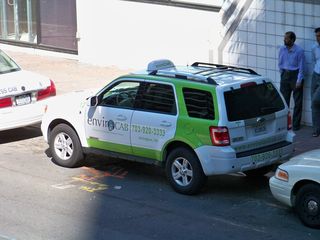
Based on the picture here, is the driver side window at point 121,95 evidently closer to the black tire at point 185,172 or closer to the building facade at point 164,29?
the black tire at point 185,172

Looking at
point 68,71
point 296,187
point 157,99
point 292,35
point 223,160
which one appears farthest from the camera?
point 68,71

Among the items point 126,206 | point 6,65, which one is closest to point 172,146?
point 126,206

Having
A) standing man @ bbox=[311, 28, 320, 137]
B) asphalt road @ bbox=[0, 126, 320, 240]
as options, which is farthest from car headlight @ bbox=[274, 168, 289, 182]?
standing man @ bbox=[311, 28, 320, 137]

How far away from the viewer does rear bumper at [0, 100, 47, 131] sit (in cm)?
1294

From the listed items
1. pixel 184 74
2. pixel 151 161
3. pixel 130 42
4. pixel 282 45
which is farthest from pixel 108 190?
pixel 130 42

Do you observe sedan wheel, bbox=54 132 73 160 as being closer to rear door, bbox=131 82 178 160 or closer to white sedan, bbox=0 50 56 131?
rear door, bbox=131 82 178 160

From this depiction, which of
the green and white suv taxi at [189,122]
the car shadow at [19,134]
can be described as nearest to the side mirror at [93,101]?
the green and white suv taxi at [189,122]

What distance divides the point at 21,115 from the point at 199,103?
4208 millimetres

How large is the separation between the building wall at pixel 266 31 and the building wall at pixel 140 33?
53 cm

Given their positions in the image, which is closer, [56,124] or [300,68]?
[56,124]

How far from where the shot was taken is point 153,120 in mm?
10430

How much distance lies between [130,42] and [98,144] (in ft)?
26.5

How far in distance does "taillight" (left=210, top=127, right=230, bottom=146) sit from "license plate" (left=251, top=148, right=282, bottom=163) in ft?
1.67

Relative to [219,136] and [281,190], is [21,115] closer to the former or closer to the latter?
[219,136]
